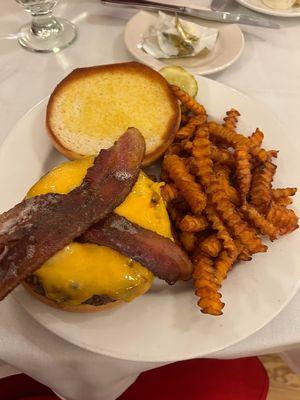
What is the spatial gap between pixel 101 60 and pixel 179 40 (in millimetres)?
216

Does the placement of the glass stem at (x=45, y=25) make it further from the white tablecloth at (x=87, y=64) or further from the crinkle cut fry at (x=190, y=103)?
the crinkle cut fry at (x=190, y=103)

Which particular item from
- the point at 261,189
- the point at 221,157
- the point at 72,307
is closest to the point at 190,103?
the point at 221,157

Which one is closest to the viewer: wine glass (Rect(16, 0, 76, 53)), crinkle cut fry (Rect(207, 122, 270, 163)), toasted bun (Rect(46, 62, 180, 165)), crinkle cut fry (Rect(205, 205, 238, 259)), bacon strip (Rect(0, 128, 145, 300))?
bacon strip (Rect(0, 128, 145, 300))

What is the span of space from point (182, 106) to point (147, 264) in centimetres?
49

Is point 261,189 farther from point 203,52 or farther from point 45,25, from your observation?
point 45,25

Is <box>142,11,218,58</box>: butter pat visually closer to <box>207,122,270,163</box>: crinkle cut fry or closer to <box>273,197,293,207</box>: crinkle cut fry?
<box>207,122,270,163</box>: crinkle cut fry

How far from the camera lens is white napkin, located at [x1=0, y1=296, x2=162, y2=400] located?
0.86m

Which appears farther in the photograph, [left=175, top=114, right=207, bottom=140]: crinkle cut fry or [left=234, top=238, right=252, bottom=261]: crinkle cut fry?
[left=175, top=114, right=207, bottom=140]: crinkle cut fry

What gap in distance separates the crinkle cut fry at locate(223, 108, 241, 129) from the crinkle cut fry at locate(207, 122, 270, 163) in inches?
0.9

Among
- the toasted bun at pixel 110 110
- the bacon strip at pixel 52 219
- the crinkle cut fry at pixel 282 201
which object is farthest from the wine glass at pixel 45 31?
the crinkle cut fry at pixel 282 201

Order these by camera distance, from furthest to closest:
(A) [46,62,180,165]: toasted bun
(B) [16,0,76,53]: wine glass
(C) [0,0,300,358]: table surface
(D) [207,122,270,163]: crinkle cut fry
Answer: (B) [16,0,76,53]: wine glass → (C) [0,0,300,358]: table surface → (A) [46,62,180,165]: toasted bun → (D) [207,122,270,163]: crinkle cut fry

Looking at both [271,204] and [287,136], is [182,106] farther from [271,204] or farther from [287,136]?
[271,204]

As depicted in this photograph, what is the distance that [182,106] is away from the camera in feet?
3.84

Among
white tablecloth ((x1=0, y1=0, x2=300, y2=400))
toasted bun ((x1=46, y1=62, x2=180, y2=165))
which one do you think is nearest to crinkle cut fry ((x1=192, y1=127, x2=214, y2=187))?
toasted bun ((x1=46, y1=62, x2=180, y2=165))
